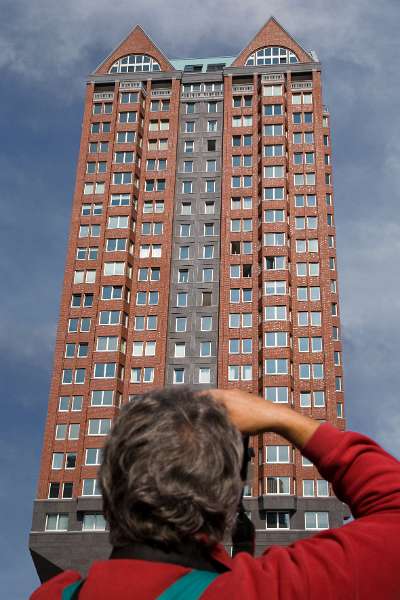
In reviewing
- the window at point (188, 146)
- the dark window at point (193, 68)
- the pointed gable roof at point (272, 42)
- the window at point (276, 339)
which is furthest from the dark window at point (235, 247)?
the dark window at point (193, 68)

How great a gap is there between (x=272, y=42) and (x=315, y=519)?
48.3 m

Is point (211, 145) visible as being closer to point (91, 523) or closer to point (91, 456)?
point (91, 456)

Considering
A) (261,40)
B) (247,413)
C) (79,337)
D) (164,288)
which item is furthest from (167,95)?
(247,413)

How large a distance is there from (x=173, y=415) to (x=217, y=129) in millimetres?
73211

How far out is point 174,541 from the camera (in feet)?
6.38

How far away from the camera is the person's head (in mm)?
1957

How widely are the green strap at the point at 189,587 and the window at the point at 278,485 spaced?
183ft

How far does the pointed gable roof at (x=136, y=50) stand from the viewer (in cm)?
7669

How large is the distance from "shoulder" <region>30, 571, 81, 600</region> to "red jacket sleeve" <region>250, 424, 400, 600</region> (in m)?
0.59

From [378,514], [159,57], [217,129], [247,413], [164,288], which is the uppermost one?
[159,57]

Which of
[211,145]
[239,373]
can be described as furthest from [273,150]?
[239,373]

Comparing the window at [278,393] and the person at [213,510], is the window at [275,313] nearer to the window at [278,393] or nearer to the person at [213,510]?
the window at [278,393]

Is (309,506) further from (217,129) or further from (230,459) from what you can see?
(230,459)

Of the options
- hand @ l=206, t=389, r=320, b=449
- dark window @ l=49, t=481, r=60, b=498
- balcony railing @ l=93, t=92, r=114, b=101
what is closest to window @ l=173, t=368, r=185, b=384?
dark window @ l=49, t=481, r=60, b=498
